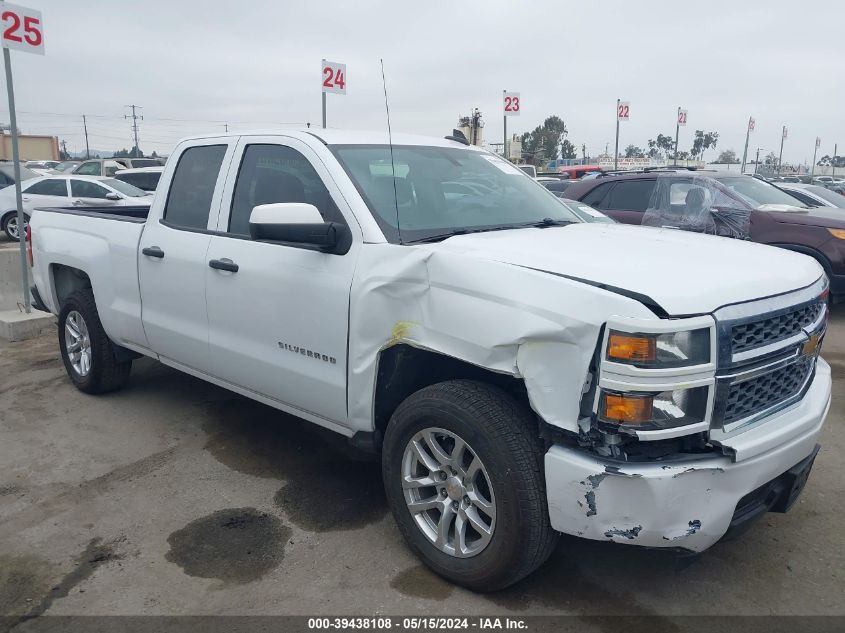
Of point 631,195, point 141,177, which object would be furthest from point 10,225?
point 631,195

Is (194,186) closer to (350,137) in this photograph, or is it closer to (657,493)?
(350,137)

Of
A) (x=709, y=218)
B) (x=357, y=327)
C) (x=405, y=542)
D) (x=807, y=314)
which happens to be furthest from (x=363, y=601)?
(x=709, y=218)

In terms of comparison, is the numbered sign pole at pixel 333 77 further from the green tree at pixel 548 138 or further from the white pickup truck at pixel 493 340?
the green tree at pixel 548 138

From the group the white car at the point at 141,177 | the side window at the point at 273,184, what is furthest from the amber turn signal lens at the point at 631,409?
the white car at the point at 141,177

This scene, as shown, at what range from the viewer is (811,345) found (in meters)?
3.04

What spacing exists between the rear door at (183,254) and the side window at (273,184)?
176mm

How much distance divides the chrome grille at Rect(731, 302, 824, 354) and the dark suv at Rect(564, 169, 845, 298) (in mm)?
5884

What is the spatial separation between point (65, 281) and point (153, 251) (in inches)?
71.8

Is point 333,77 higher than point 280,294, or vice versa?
point 333,77

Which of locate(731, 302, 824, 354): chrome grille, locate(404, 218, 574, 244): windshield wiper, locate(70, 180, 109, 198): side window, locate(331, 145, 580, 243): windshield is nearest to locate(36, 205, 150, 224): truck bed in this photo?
locate(331, 145, 580, 243): windshield

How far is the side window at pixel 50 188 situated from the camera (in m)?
14.9

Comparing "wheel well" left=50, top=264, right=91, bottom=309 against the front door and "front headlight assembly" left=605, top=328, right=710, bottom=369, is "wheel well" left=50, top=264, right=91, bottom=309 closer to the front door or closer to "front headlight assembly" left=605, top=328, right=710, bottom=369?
the front door

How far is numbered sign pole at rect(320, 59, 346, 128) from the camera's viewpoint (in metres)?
11.4

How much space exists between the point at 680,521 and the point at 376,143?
2.47 meters
